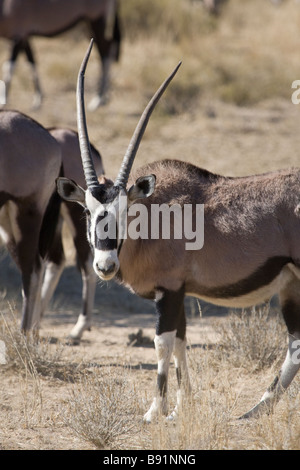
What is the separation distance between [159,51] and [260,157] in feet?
17.1

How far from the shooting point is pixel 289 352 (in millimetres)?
5305

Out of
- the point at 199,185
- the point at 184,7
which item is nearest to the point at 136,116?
the point at 184,7

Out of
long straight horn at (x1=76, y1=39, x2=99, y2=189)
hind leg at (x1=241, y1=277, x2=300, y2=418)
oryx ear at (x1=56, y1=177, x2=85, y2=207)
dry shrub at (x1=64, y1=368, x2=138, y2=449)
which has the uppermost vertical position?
long straight horn at (x1=76, y1=39, x2=99, y2=189)

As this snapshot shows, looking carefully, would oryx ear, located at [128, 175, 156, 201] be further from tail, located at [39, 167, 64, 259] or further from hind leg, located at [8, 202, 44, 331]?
tail, located at [39, 167, 64, 259]

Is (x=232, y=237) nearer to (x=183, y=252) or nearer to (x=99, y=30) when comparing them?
(x=183, y=252)

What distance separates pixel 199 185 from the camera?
17.8ft

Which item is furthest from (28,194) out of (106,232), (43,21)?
(43,21)

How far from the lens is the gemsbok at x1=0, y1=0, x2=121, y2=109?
43.9 ft

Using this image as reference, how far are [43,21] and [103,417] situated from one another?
9.84 metres

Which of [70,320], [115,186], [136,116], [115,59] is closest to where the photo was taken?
[115,186]

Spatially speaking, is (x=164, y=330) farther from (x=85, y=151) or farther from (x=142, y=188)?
(x=85, y=151)

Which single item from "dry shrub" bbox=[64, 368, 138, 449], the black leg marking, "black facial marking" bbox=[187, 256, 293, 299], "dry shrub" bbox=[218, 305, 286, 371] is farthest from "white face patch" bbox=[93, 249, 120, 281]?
"dry shrub" bbox=[218, 305, 286, 371]

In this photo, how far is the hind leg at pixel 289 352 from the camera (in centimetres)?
527

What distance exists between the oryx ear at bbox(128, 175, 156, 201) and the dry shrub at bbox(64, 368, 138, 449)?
3.79ft
